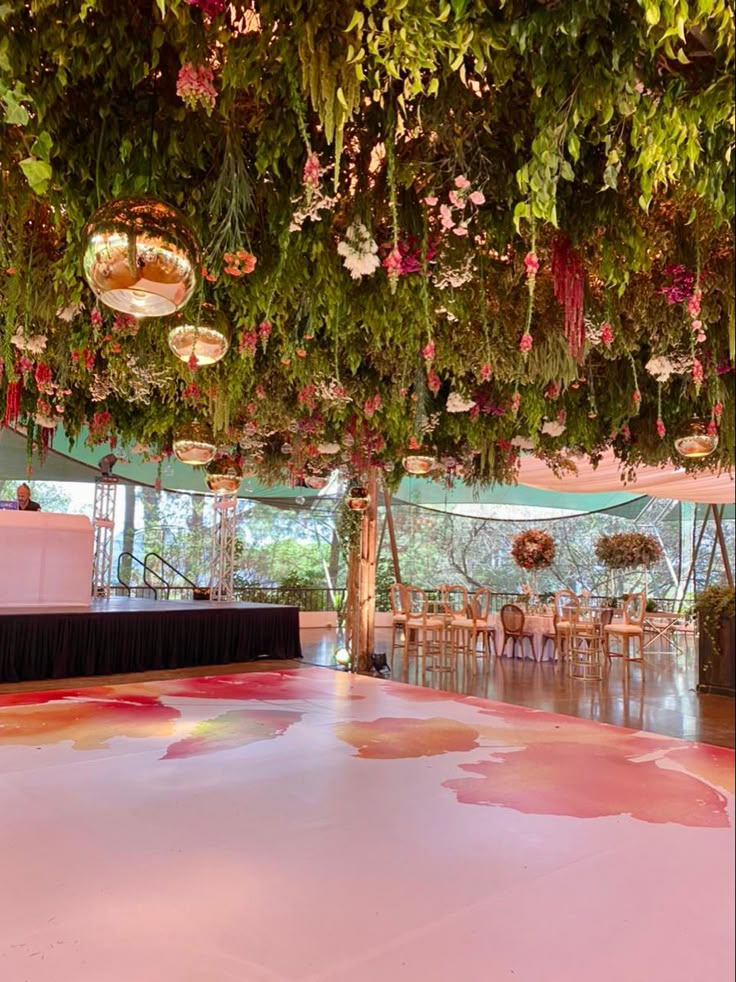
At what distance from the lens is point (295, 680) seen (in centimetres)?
834

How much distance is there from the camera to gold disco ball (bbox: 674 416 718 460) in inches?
203

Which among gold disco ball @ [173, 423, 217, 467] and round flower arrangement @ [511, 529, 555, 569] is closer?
gold disco ball @ [173, 423, 217, 467]

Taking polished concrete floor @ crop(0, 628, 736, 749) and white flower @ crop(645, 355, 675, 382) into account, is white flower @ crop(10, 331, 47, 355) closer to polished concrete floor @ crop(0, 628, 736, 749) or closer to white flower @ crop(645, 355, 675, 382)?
polished concrete floor @ crop(0, 628, 736, 749)

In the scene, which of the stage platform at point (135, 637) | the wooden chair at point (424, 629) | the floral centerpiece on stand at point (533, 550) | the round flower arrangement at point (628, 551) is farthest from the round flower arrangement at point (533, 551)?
the stage platform at point (135, 637)

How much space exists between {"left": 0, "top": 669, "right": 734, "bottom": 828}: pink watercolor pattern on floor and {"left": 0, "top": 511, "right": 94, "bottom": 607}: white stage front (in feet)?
7.22

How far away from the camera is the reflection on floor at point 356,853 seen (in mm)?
2332

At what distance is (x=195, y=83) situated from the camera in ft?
7.41

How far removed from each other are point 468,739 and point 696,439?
2.75m

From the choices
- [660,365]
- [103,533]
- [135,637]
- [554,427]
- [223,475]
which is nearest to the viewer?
[660,365]

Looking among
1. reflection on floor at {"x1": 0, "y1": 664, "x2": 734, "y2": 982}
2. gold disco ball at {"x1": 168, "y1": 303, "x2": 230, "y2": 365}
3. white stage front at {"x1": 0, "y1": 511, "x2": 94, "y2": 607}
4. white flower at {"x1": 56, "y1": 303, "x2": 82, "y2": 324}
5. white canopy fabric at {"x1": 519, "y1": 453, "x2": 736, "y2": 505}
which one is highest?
white flower at {"x1": 56, "y1": 303, "x2": 82, "y2": 324}

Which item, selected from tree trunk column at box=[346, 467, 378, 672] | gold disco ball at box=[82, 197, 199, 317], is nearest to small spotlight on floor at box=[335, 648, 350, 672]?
tree trunk column at box=[346, 467, 378, 672]

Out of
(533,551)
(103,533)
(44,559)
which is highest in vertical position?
(103,533)

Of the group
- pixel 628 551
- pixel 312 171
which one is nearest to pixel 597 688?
pixel 628 551

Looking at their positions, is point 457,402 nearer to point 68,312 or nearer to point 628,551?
point 68,312
